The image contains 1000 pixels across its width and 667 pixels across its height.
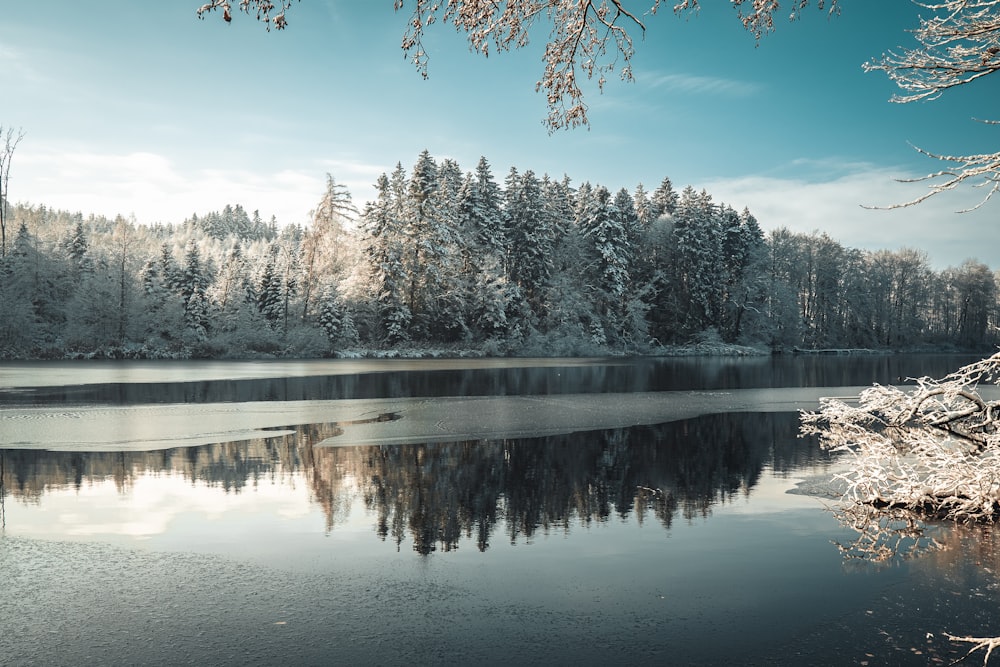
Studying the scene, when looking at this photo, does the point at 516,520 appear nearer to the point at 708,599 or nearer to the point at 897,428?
the point at 708,599

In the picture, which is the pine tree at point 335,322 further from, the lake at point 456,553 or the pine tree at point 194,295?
the lake at point 456,553

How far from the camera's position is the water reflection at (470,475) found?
27.0 feet

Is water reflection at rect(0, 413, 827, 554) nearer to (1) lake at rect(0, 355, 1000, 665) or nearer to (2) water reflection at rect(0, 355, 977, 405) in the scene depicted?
(1) lake at rect(0, 355, 1000, 665)

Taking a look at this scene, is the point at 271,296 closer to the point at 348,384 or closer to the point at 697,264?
the point at 348,384

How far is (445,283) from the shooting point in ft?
193

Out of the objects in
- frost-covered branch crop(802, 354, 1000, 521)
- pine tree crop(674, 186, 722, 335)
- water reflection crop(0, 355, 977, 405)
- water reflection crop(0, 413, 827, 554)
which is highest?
pine tree crop(674, 186, 722, 335)

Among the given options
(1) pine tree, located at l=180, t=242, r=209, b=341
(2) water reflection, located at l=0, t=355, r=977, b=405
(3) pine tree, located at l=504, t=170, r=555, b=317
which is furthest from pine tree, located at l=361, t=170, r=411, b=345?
(2) water reflection, located at l=0, t=355, r=977, b=405

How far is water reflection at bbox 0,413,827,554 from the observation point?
822 centimetres

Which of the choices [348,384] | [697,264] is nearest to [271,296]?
[348,384]

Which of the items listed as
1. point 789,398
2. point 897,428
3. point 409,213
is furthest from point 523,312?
point 897,428

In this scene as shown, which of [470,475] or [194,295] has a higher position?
[194,295]

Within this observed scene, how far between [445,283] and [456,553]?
52560 mm

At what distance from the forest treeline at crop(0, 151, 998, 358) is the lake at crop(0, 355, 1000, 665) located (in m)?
41.6

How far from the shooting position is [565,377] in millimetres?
32875
